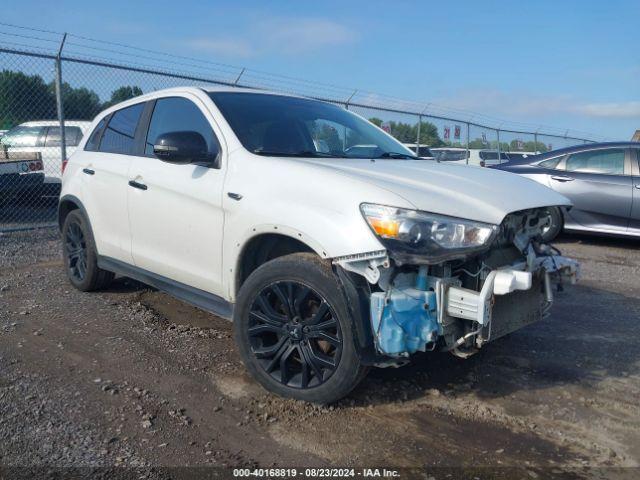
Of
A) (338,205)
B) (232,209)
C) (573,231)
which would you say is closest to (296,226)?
(338,205)

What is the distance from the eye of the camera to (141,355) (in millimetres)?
4215

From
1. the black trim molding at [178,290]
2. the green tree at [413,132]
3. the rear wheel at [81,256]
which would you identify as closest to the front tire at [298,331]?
the black trim molding at [178,290]

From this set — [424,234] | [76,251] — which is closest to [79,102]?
[76,251]

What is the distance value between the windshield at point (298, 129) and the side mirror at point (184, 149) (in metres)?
0.24

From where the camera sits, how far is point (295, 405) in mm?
3449

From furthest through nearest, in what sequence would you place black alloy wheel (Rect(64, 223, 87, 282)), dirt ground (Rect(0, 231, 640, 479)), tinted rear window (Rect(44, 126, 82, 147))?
1. tinted rear window (Rect(44, 126, 82, 147))
2. black alloy wheel (Rect(64, 223, 87, 282))
3. dirt ground (Rect(0, 231, 640, 479))

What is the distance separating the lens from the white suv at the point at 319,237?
306cm

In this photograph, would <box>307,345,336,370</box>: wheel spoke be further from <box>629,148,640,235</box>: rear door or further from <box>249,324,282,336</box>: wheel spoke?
<box>629,148,640,235</box>: rear door

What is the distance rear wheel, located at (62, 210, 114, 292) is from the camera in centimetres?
535

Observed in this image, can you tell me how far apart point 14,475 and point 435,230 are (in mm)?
2258

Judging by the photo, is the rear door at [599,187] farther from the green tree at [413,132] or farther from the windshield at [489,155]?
the windshield at [489,155]

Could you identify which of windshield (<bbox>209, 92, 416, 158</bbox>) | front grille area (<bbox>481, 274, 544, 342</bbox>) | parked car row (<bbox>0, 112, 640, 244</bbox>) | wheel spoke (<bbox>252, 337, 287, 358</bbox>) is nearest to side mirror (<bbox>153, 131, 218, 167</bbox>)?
windshield (<bbox>209, 92, 416, 158</bbox>)

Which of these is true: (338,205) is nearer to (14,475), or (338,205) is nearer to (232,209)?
(232,209)

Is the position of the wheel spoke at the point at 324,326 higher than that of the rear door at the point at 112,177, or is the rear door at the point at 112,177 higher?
the rear door at the point at 112,177
